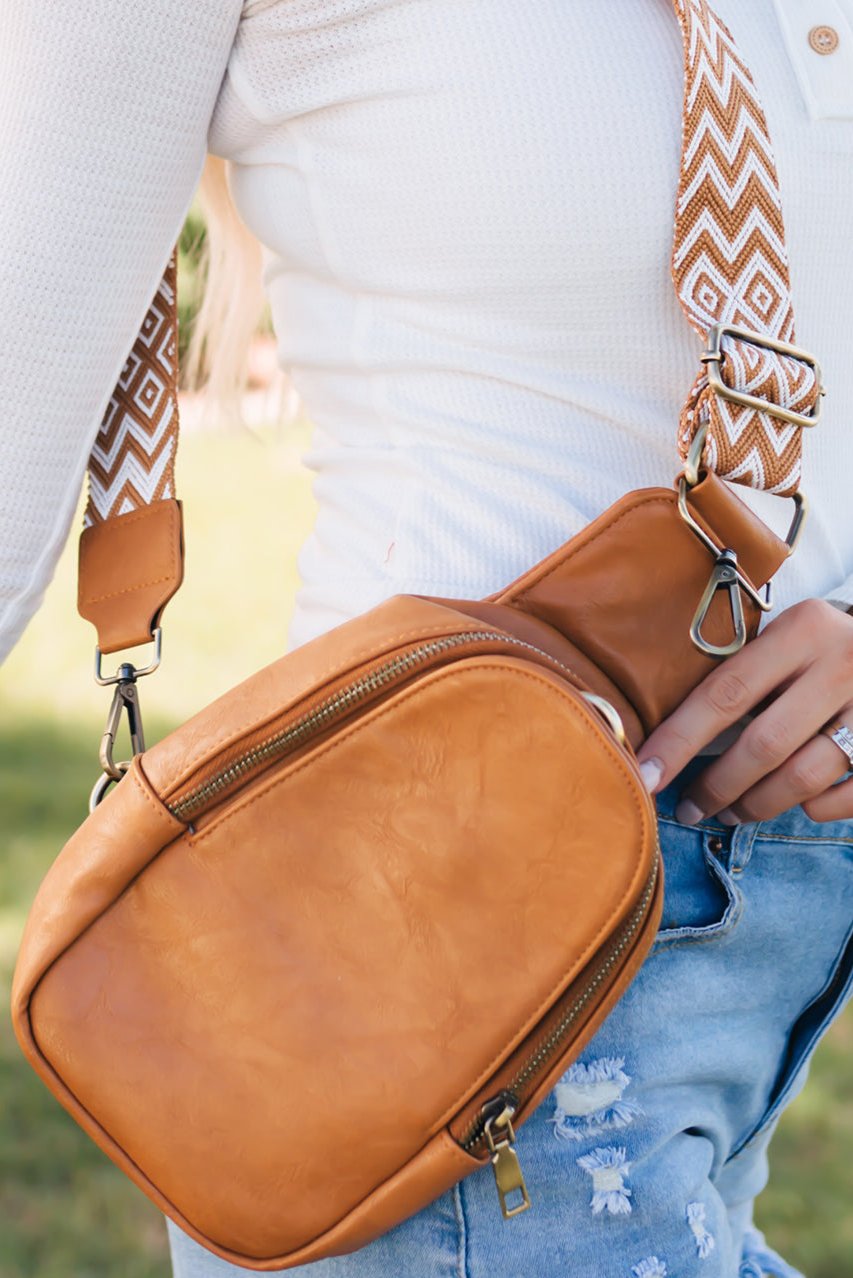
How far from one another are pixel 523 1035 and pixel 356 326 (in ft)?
1.80

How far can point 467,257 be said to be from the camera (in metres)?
1.01

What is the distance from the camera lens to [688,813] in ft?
3.56

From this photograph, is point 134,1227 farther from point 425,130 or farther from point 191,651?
point 191,651

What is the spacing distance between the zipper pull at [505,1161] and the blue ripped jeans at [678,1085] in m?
0.04

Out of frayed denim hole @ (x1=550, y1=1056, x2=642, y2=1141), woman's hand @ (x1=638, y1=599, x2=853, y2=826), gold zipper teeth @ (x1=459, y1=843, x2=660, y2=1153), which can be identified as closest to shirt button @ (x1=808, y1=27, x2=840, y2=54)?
woman's hand @ (x1=638, y1=599, x2=853, y2=826)

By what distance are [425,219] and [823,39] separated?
358 millimetres

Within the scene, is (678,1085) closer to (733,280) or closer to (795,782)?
(795,782)

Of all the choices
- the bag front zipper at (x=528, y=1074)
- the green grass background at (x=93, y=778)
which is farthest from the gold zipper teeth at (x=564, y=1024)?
the green grass background at (x=93, y=778)

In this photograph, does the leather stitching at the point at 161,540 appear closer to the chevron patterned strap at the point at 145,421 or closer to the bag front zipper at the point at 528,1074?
the chevron patterned strap at the point at 145,421

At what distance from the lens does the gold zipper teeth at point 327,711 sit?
2.96 feet

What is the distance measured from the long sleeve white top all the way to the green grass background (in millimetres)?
622

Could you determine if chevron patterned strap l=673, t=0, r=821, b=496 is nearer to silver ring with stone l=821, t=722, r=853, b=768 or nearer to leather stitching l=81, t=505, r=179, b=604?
silver ring with stone l=821, t=722, r=853, b=768

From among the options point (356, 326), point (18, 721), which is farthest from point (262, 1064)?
point (18, 721)

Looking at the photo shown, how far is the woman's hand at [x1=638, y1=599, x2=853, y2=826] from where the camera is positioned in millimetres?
1059
